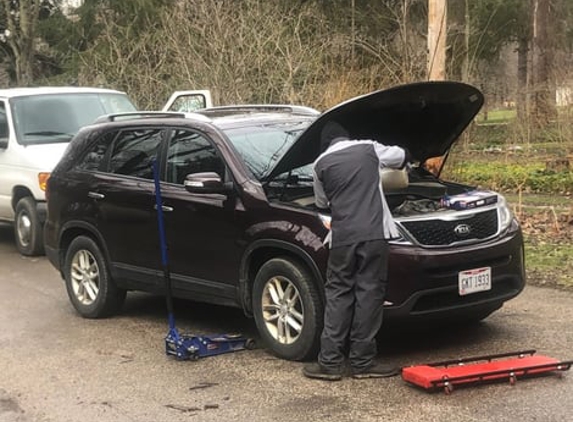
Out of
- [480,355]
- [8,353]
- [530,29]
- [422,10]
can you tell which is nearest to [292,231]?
[480,355]

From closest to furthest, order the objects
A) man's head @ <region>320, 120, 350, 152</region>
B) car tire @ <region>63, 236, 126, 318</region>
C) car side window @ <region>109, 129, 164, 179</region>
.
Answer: man's head @ <region>320, 120, 350, 152</region>, car side window @ <region>109, 129, 164, 179</region>, car tire @ <region>63, 236, 126, 318</region>

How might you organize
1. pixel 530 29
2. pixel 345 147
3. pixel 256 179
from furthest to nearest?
pixel 530 29, pixel 256 179, pixel 345 147

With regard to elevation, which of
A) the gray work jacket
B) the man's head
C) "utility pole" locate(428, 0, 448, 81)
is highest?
"utility pole" locate(428, 0, 448, 81)

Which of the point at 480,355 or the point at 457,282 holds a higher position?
the point at 457,282

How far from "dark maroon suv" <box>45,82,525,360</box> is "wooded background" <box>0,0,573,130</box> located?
21.8 ft

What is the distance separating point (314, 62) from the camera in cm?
1644

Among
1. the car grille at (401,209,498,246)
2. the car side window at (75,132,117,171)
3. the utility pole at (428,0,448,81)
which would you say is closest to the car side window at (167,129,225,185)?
the car side window at (75,132,117,171)

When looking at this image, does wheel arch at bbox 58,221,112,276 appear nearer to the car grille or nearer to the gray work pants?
the gray work pants

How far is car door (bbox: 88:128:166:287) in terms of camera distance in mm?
7113

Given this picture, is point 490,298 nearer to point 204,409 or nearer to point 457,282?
point 457,282

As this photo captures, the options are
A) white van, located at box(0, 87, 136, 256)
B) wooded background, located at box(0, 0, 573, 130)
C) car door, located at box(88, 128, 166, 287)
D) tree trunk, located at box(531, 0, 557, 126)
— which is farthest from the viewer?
tree trunk, located at box(531, 0, 557, 126)

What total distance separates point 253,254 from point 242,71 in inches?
418

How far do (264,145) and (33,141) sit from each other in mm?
5696

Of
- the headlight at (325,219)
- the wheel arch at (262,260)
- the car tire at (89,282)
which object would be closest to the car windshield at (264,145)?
the wheel arch at (262,260)
